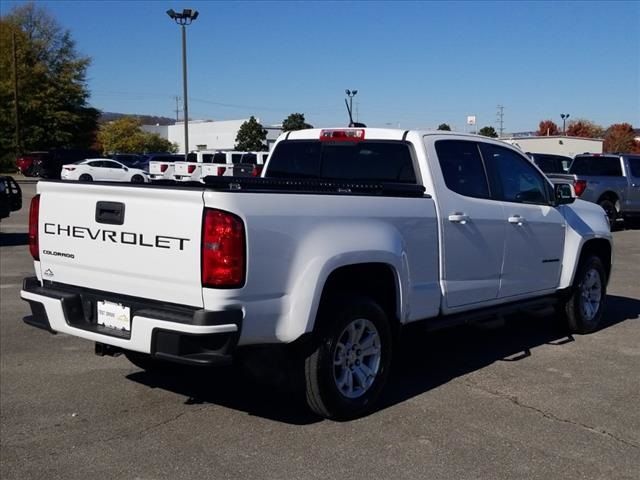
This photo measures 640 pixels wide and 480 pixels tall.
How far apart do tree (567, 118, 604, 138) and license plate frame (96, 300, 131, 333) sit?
84.3 meters

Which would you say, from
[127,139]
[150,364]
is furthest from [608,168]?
[127,139]

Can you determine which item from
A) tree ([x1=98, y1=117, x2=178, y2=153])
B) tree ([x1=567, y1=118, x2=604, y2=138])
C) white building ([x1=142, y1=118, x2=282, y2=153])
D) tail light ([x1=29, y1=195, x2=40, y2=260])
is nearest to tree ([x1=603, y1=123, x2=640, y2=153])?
tree ([x1=567, y1=118, x2=604, y2=138])

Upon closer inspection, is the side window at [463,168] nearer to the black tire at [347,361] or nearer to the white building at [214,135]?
the black tire at [347,361]

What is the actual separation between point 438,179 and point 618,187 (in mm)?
15268

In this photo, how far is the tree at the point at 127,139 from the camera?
81562 mm

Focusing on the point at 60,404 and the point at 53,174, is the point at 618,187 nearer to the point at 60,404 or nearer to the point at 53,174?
the point at 60,404

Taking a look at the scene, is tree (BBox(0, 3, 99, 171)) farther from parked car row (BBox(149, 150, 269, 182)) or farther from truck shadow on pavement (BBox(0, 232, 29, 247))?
truck shadow on pavement (BBox(0, 232, 29, 247))

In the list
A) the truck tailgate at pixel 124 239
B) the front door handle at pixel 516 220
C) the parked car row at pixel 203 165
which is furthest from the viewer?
the parked car row at pixel 203 165

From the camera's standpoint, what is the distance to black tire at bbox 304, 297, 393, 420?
477cm

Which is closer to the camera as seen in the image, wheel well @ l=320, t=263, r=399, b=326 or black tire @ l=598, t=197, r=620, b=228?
wheel well @ l=320, t=263, r=399, b=326

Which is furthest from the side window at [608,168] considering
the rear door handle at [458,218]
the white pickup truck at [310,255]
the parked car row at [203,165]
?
the rear door handle at [458,218]

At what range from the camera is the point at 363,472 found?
4219 millimetres

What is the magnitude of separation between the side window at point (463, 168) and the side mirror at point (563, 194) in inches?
43.7

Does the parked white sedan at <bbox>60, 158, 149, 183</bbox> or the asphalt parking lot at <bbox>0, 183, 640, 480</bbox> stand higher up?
the parked white sedan at <bbox>60, 158, 149, 183</bbox>
